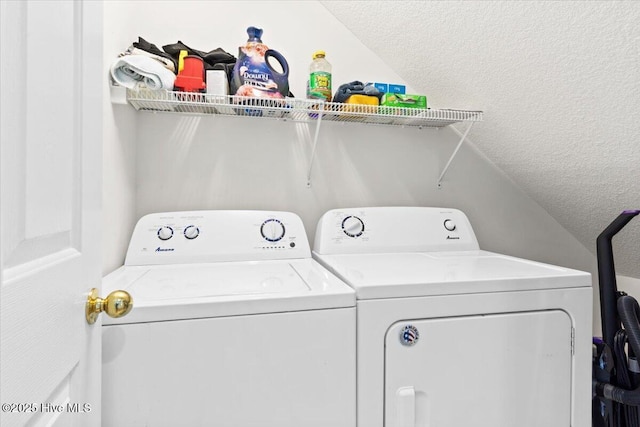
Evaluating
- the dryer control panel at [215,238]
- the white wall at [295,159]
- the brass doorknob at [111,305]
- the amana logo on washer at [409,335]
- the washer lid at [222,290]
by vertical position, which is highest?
the white wall at [295,159]

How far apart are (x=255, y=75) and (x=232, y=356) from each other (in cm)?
105

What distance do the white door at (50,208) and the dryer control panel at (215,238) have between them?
635 mm

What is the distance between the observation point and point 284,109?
58.4 inches

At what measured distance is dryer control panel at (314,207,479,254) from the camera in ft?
5.22

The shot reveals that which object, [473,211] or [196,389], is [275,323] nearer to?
[196,389]

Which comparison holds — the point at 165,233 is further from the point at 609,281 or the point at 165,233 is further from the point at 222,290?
the point at 609,281

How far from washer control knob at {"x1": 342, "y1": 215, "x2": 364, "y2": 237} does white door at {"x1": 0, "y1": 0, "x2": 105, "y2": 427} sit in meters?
1.02

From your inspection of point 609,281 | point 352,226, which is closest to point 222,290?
point 352,226

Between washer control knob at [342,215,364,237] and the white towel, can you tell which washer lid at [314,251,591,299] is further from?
the white towel

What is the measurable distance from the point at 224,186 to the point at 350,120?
2.29 feet

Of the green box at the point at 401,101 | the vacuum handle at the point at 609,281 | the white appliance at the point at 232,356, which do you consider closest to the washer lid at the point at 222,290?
the white appliance at the point at 232,356

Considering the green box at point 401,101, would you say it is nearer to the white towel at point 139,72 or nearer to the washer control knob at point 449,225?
the washer control knob at point 449,225

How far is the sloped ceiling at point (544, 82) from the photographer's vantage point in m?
1.07

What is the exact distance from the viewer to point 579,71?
1.16 metres
